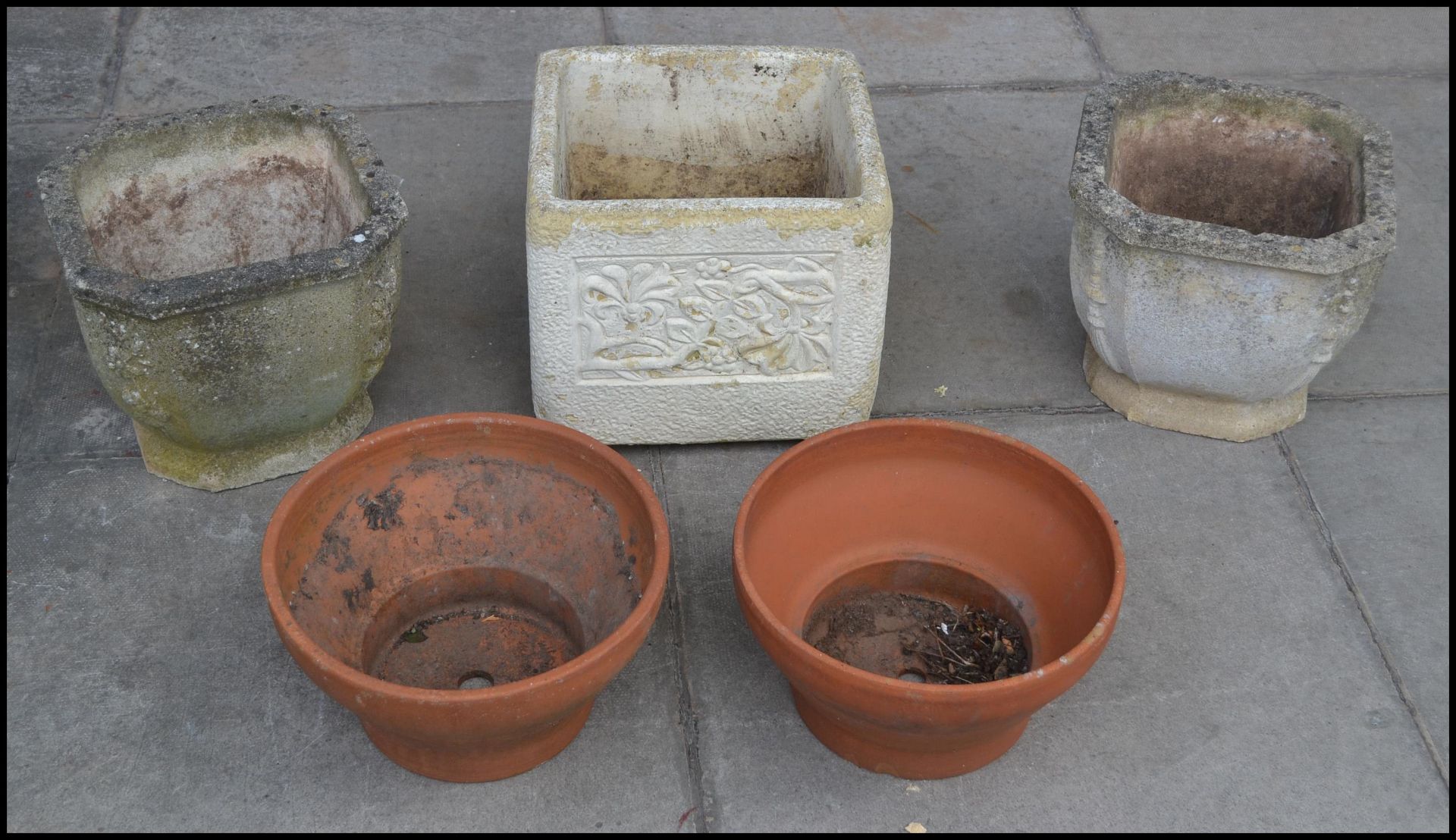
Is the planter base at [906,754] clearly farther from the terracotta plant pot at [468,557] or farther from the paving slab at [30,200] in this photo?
the paving slab at [30,200]

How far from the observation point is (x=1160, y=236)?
10.3 feet

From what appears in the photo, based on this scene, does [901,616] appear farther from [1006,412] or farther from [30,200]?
[30,200]

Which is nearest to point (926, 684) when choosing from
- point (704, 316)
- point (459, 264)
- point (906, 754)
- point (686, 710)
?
point (906, 754)

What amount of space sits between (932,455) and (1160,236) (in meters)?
0.72

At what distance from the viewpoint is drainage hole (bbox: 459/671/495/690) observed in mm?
2893

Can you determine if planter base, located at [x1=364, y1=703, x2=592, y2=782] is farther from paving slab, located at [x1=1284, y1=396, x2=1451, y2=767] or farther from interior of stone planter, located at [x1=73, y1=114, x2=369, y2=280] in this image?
paving slab, located at [x1=1284, y1=396, x2=1451, y2=767]

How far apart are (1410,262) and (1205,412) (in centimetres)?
120

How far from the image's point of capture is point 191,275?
10.1ft

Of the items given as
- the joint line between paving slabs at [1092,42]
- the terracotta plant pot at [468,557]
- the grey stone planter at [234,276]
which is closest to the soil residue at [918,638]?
the terracotta plant pot at [468,557]

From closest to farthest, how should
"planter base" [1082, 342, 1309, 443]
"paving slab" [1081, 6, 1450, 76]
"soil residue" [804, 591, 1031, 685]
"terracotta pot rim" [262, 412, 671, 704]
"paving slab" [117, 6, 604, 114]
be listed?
"terracotta pot rim" [262, 412, 671, 704] < "soil residue" [804, 591, 1031, 685] < "planter base" [1082, 342, 1309, 443] < "paving slab" [117, 6, 604, 114] < "paving slab" [1081, 6, 1450, 76]

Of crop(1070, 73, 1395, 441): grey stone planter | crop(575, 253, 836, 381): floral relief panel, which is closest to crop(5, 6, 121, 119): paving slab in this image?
crop(575, 253, 836, 381): floral relief panel

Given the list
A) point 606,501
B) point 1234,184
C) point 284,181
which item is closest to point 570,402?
point 606,501

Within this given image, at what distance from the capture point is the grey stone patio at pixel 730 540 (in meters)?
2.73

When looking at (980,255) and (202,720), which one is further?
(980,255)
